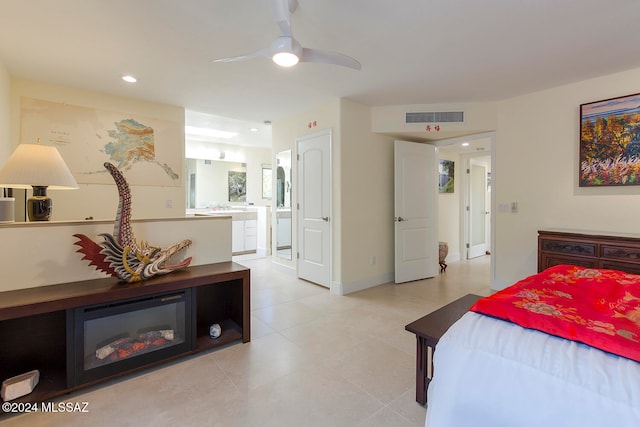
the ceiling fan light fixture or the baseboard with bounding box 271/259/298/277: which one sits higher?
the ceiling fan light fixture

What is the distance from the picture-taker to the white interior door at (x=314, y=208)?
3.87m

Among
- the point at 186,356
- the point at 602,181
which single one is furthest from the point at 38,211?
the point at 602,181

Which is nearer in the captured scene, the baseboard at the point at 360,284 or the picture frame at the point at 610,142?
the picture frame at the point at 610,142

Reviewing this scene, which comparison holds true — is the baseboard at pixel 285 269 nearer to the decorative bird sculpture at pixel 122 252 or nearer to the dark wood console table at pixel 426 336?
the decorative bird sculpture at pixel 122 252

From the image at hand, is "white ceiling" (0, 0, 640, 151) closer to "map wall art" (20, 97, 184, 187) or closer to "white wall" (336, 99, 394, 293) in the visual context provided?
"map wall art" (20, 97, 184, 187)

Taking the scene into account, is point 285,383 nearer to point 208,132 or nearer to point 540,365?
point 540,365

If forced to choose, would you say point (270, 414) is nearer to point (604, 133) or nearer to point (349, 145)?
point (349, 145)

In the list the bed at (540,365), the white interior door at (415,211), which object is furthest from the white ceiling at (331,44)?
the bed at (540,365)

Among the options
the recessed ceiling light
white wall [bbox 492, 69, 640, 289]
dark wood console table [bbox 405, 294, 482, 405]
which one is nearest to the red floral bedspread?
dark wood console table [bbox 405, 294, 482, 405]

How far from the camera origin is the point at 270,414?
5.34ft

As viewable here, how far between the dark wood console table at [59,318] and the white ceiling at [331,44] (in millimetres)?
1817

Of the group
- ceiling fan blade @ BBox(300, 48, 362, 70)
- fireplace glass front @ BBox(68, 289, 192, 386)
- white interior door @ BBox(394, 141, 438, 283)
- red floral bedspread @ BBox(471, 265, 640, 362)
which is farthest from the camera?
white interior door @ BBox(394, 141, 438, 283)

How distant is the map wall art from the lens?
3.22 m

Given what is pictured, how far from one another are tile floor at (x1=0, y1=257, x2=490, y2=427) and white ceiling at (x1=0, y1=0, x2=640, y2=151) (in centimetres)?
242
